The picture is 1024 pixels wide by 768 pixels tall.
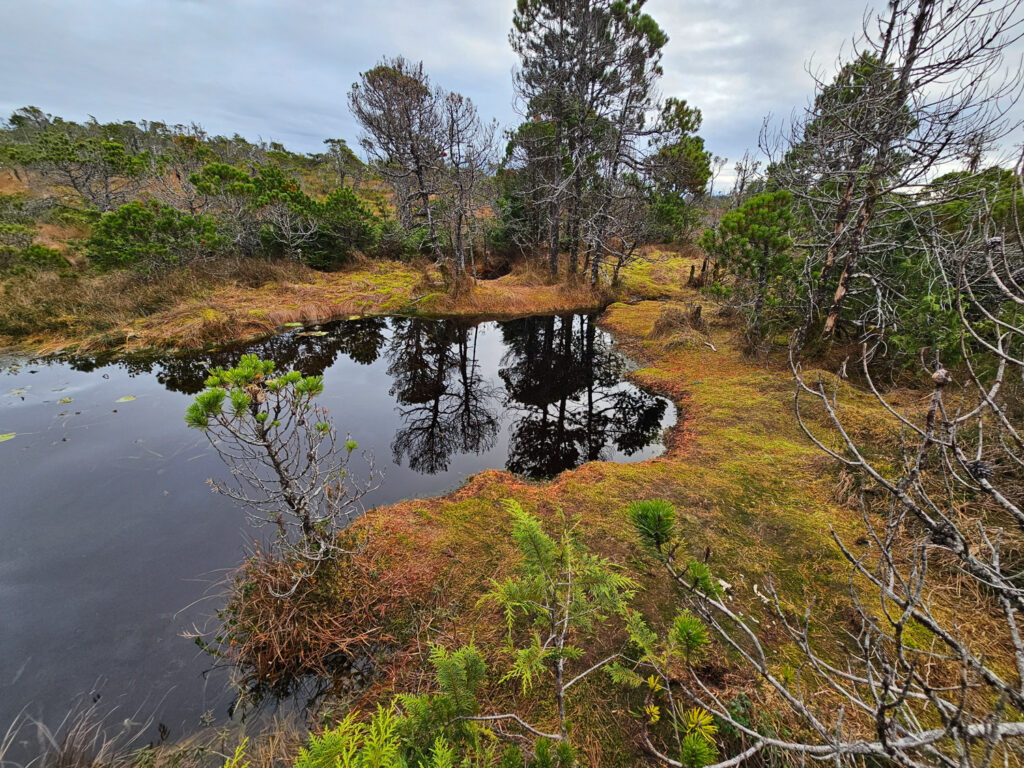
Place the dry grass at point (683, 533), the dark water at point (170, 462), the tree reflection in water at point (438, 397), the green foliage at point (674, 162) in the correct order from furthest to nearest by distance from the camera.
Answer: the green foliage at point (674, 162) → the tree reflection in water at point (438, 397) → the dark water at point (170, 462) → the dry grass at point (683, 533)

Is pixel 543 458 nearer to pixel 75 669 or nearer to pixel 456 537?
pixel 456 537

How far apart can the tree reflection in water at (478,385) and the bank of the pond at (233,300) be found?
2.93 feet

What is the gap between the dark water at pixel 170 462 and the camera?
3.00 meters

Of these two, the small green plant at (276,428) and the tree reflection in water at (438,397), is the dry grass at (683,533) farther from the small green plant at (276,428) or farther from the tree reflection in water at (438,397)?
the tree reflection in water at (438,397)

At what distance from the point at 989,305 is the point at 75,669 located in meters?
11.4

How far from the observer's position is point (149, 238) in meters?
10.7

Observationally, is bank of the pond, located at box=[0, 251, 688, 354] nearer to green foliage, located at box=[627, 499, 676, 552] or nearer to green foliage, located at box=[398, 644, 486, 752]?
green foliage, located at box=[398, 644, 486, 752]

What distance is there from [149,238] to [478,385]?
35.1 ft

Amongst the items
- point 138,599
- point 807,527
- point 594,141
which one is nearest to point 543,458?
point 807,527

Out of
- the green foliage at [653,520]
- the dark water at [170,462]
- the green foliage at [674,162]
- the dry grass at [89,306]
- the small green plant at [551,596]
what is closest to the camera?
the green foliage at [653,520]

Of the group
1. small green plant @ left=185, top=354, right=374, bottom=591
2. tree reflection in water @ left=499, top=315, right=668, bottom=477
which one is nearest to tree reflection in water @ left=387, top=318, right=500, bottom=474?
tree reflection in water @ left=499, top=315, right=668, bottom=477

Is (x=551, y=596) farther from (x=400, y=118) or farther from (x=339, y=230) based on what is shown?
(x=339, y=230)

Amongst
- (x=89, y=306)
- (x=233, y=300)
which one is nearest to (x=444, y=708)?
(x=89, y=306)

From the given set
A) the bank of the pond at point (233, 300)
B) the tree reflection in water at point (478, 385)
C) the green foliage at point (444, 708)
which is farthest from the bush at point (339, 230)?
the green foliage at point (444, 708)
